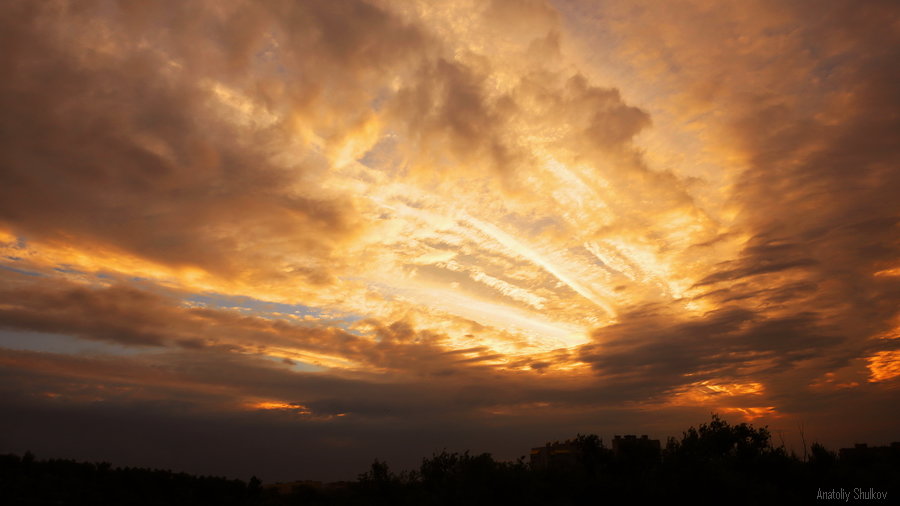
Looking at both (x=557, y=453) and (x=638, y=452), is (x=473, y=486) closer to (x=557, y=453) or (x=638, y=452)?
(x=638, y=452)

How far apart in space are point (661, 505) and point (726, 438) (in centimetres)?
3668

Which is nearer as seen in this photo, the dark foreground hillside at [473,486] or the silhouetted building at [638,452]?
the dark foreground hillside at [473,486]

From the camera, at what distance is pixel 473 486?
2958cm

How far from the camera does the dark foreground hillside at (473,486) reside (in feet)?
77.3

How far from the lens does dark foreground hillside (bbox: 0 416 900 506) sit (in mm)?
23547

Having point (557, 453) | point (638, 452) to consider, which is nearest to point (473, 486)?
point (638, 452)

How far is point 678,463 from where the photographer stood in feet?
118

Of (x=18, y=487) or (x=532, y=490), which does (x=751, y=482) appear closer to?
(x=532, y=490)

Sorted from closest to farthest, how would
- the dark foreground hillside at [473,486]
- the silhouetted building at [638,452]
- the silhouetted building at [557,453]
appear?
the dark foreground hillside at [473,486] < the silhouetted building at [638,452] < the silhouetted building at [557,453]

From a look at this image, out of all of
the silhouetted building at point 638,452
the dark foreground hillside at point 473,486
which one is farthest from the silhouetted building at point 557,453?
the dark foreground hillside at point 473,486

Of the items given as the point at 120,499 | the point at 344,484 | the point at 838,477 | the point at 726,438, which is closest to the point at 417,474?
the point at 344,484

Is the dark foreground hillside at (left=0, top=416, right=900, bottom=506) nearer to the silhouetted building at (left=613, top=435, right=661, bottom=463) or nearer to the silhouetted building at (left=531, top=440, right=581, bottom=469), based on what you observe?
the silhouetted building at (left=613, top=435, right=661, bottom=463)

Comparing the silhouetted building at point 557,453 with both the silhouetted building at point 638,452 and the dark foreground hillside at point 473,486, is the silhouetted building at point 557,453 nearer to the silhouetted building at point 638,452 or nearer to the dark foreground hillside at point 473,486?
the silhouetted building at point 638,452

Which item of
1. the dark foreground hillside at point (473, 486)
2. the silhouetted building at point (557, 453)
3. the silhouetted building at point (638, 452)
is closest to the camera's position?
the dark foreground hillside at point (473, 486)
